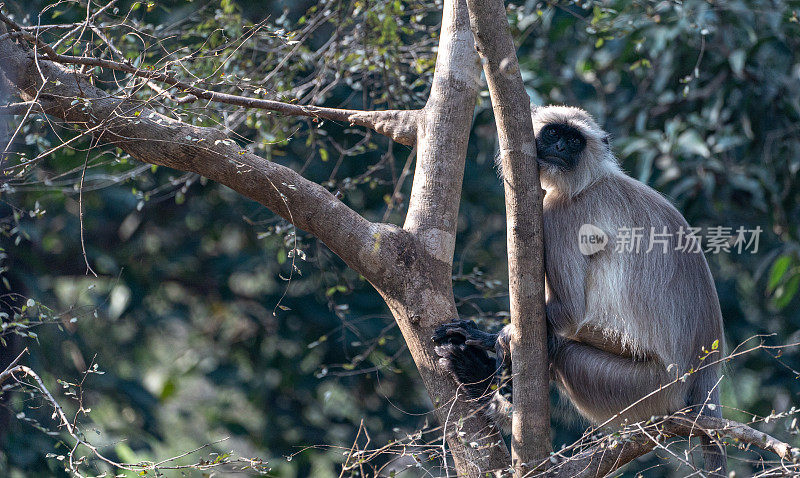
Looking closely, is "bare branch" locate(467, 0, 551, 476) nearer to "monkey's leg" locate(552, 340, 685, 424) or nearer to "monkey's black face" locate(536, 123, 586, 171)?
"monkey's leg" locate(552, 340, 685, 424)

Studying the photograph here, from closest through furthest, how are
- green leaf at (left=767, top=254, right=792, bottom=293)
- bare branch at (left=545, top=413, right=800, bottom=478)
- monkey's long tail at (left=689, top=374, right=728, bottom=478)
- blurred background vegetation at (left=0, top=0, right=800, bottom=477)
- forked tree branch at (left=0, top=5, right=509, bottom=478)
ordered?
bare branch at (left=545, top=413, right=800, bottom=478) < forked tree branch at (left=0, top=5, right=509, bottom=478) < monkey's long tail at (left=689, top=374, right=728, bottom=478) < green leaf at (left=767, top=254, right=792, bottom=293) < blurred background vegetation at (left=0, top=0, right=800, bottom=477)

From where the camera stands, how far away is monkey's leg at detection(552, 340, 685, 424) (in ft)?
9.41

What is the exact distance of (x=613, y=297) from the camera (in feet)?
9.48

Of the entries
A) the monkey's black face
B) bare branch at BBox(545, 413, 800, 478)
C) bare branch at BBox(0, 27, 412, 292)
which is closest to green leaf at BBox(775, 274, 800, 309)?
the monkey's black face

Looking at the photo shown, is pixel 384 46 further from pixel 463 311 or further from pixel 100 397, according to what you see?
pixel 100 397

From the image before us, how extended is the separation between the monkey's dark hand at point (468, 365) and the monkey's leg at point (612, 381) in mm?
305

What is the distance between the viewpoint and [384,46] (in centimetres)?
377

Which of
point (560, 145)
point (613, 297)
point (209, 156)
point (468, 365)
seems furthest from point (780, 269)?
point (209, 156)

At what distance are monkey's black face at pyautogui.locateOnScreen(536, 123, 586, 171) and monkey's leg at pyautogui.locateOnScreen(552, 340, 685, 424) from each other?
0.67 metres

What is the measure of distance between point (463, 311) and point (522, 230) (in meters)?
3.06

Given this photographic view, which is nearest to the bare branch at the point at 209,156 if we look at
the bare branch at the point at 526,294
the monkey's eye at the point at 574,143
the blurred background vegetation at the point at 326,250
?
the bare branch at the point at 526,294

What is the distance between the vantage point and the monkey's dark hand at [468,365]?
2561 mm

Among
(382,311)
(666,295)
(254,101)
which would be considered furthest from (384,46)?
(382,311)

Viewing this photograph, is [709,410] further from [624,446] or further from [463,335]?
[463,335]
